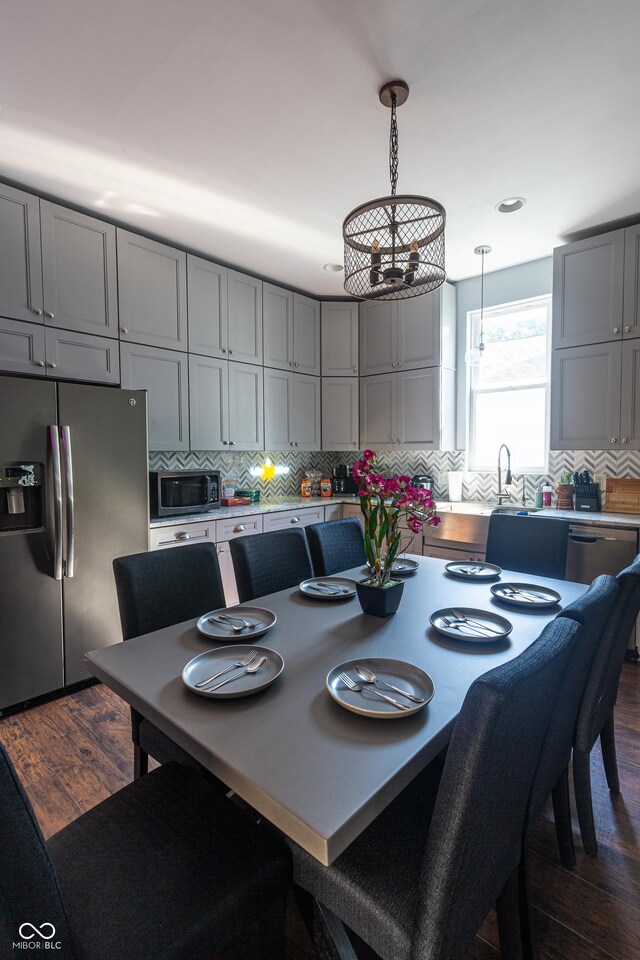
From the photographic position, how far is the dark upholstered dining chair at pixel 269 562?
1928mm

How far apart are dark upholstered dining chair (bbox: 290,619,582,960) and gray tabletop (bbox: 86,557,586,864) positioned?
0.26 feet

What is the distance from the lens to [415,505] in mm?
1470

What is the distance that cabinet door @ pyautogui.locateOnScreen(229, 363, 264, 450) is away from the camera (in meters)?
3.59

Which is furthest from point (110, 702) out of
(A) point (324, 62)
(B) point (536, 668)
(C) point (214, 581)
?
(A) point (324, 62)

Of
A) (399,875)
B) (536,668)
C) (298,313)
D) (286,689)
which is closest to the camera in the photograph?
(536,668)

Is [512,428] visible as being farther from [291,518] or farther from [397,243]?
[397,243]

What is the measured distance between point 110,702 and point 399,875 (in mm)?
2016

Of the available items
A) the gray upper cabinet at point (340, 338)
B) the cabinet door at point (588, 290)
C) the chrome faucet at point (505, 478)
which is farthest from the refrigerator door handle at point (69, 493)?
the cabinet door at point (588, 290)

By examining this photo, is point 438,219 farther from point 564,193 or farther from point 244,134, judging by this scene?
point 564,193

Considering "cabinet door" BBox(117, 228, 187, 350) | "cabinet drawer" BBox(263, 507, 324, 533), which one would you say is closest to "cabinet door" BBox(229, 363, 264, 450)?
"cabinet door" BBox(117, 228, 187, 350)

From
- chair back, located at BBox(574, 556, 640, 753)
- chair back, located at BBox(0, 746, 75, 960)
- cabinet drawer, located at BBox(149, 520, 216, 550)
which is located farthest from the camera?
cabinet drawer, located at BBox(149, 520, 216, 550)

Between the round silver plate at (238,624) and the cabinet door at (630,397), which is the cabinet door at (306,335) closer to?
the cabinet door at (630,397)

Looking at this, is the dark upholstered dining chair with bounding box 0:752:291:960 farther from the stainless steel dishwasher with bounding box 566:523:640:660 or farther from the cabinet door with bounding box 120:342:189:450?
the stainless steel dishwasher with bounding box 566:523:640:660

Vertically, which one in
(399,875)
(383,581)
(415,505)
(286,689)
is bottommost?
(399,875)
